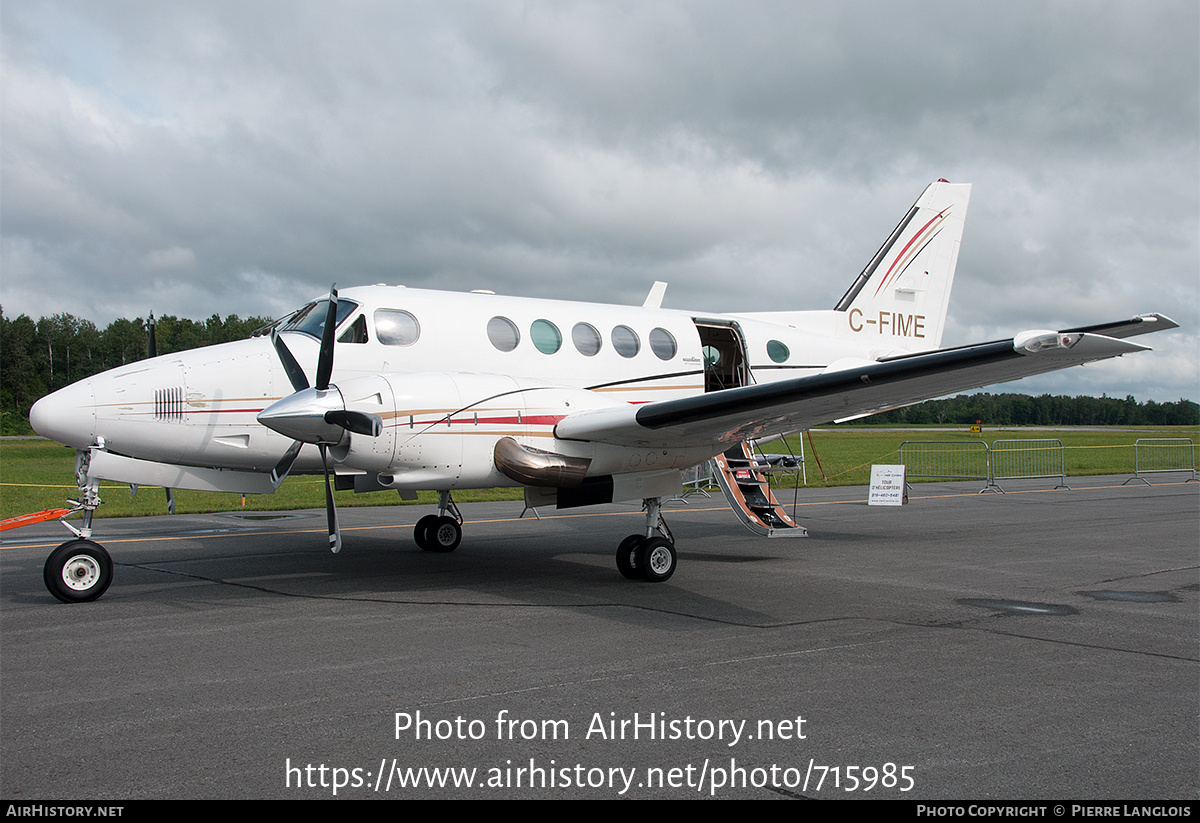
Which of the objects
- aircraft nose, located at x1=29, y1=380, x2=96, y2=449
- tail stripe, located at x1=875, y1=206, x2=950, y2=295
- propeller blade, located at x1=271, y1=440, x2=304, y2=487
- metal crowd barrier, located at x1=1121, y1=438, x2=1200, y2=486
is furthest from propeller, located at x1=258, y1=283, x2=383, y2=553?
metal crowd barrier, located at x1=1121, y1=438, x2=1200, y2=486

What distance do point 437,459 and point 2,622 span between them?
156 inches

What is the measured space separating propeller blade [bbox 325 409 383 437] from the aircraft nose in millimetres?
2399

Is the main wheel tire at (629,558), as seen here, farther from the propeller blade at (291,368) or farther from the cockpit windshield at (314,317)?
the cockpit windshield at (314,317)

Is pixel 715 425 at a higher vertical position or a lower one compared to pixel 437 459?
higher

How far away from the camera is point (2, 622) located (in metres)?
7.36

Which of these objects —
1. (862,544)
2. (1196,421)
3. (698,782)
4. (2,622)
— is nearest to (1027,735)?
(698,782)

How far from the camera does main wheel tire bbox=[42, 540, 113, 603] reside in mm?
8070

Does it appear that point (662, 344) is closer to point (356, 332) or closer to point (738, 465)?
point (738, 465)

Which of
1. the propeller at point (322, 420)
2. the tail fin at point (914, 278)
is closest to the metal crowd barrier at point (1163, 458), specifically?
the tail fin at point (914, 278)

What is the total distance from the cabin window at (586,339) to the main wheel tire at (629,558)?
7.73 ft

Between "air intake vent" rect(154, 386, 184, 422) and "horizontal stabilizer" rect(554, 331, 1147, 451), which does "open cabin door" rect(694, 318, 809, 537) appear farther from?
"air intake vent" rect(154, 386, 184, 422)

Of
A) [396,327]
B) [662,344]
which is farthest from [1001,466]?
[396,327]

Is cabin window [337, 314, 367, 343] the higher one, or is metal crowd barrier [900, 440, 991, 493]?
cabin window [337, 314, 367, 343]
